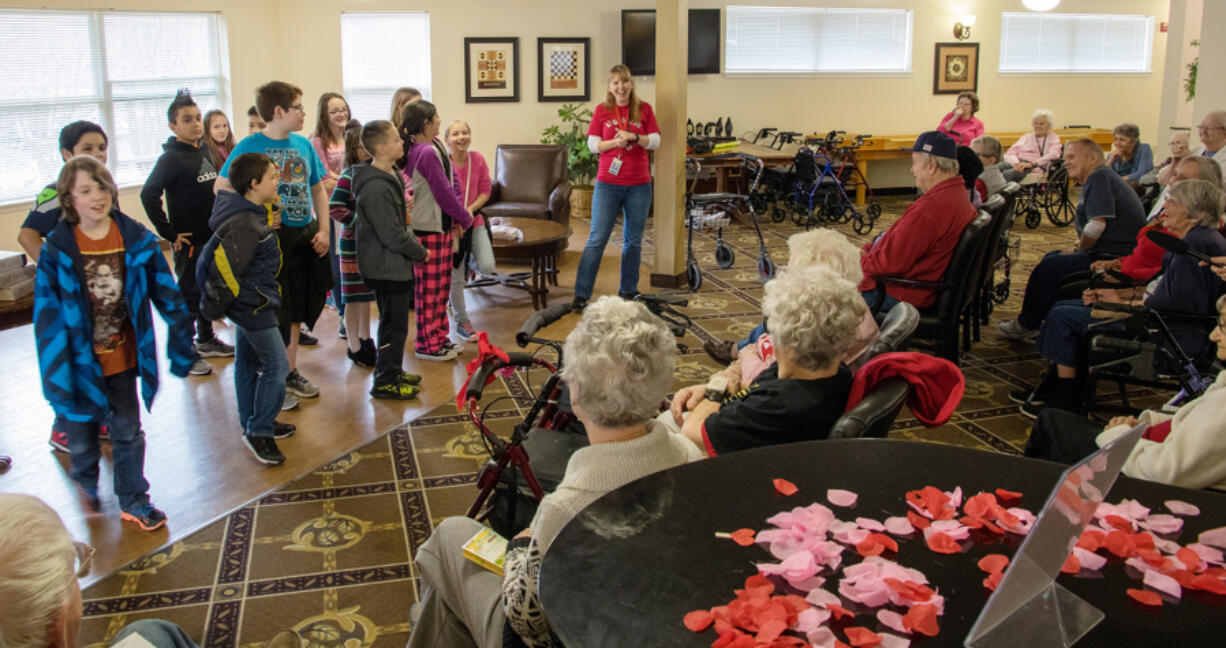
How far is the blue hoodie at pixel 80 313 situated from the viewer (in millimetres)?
3162

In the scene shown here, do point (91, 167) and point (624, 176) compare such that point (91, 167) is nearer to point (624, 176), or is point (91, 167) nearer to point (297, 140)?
point (297, 140)

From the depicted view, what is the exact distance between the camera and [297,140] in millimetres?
4551

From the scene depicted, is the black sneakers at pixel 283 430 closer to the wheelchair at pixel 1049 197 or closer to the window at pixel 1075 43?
the wheelchair at pixel 1049 197

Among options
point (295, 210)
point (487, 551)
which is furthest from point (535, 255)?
point (487, 551)

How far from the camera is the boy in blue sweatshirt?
4746 mm

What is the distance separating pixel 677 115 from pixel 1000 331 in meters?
2.52

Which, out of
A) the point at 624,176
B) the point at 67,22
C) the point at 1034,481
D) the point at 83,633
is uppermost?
the point at 67,22

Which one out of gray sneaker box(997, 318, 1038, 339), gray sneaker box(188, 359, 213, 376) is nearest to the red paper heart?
gray sneaker box(188, 359, 213, 376)

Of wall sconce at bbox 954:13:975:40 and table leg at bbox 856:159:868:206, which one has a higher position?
wall sconce at bbox 954:13:975:40

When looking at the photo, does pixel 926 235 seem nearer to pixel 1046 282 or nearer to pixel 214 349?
pixel 1046 282

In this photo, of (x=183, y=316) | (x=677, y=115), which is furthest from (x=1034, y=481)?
(x=677, y=115)

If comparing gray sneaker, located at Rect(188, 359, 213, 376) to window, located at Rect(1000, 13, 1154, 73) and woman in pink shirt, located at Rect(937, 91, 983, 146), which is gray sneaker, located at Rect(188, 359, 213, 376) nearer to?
woman in pink shirt, located at Rect(937, 91, 983, 146)

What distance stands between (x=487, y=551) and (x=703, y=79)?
996cm

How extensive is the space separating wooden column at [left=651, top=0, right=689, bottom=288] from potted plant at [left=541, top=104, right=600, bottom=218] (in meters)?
3.53
